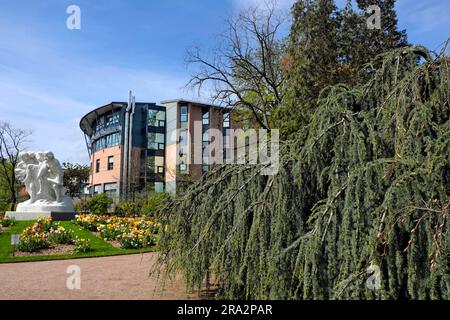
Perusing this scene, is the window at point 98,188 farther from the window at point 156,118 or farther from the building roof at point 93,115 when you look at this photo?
the window at point 156,118

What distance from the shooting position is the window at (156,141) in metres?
47.3

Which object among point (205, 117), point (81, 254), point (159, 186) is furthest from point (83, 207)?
point (205, 117)

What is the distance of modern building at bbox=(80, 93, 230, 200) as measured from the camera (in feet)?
143

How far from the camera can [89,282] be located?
704 cm

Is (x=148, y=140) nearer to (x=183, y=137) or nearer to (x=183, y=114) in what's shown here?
(x=183, y=137)

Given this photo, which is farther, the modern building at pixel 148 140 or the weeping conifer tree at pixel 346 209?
the modern building at pixel 148 140

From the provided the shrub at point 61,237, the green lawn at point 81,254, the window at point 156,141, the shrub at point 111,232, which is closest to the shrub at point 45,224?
the green lawn at point 81,254

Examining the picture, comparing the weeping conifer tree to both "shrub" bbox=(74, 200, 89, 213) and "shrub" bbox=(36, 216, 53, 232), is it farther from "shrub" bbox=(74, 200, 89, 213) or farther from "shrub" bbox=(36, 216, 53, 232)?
"shrub" bbox=(74, 200, 89, 213)

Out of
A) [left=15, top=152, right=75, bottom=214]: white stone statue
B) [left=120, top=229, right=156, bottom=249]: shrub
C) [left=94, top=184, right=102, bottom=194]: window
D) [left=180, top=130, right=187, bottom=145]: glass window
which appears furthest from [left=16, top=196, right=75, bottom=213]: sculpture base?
[left=94, top=184, right=102, bottom=194]: window

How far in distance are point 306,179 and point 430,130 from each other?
1311 mm

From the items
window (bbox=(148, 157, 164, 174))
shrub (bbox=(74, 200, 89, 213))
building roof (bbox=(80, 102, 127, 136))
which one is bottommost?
shrub (bbox=(74, 200, 89, 213))

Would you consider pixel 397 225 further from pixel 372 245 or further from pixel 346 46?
pixel 346 46

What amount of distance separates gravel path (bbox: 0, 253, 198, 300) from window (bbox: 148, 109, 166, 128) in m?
38.5
